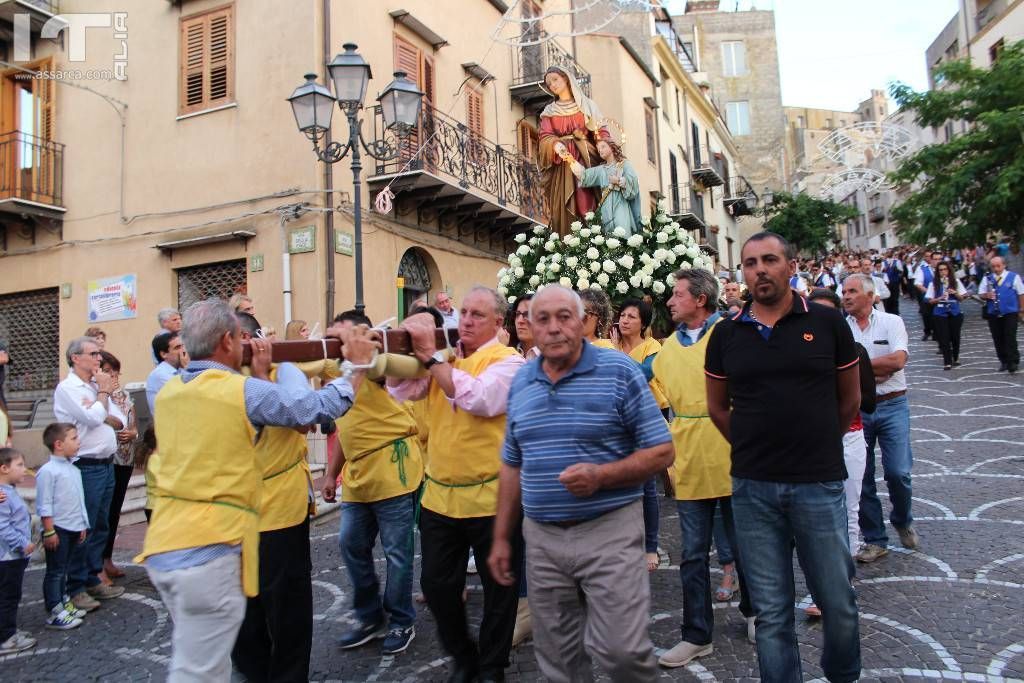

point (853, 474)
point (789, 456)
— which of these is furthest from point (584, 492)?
point (853, 474)

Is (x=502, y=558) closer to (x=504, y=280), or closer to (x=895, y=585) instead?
(x=895, y=585)

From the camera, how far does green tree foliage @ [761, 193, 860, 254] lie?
38562mm

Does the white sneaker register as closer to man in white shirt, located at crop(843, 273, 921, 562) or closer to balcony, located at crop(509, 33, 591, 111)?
man in white shirt, located at crop(843, 273, 921, 562)

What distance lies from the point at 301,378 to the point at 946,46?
1576 inches

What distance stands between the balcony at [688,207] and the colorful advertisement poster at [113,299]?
18.2 metres

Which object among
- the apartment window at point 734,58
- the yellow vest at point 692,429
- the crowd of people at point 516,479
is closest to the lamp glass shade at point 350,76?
the crowd of people at point 516,479

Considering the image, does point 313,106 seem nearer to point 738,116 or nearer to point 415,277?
point 415,277

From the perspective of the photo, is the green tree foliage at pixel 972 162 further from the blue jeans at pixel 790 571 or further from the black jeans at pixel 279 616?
the black jeans at pixel 279 616

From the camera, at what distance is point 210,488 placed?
3039mm

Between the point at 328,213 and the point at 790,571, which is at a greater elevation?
the point at 328,213

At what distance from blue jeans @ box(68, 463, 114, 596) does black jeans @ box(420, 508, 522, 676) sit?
127 inches

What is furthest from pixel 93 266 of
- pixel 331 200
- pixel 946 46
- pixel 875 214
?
pixel 875 214

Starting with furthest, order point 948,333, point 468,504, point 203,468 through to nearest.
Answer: point 948,333
point 468,504
point 203,468

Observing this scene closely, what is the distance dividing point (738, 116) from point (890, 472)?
45.0 metres
